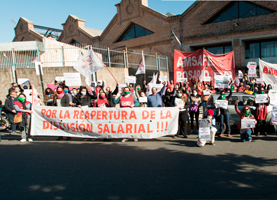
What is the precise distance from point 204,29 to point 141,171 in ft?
61.1

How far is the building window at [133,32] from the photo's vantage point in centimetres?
2448

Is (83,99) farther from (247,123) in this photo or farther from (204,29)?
(204,29)

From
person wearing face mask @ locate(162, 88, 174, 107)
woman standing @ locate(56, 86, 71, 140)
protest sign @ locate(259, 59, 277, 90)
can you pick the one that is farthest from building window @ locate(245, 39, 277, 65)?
woman standing @ locate(56, 86, 71, 140)

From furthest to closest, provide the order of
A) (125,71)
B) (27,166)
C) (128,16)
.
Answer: (128,16), (125,71), (27,166)

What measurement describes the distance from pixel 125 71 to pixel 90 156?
10.8 metres

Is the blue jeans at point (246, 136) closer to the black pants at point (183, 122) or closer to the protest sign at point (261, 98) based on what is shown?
the protest sign at point (261, 98)

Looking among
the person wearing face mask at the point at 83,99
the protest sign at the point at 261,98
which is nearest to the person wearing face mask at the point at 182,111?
the protest sign at the point at 261,98

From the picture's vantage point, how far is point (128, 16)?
25.1 metres

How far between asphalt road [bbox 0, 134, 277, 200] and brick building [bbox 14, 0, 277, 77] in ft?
47.0

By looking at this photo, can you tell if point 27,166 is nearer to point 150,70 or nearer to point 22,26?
point 150,70

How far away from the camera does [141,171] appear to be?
180 inches

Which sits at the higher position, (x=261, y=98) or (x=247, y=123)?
(x=261, y=98)

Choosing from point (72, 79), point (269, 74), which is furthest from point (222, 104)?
point (72, 79)

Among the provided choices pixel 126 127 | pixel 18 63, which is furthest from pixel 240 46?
pixel 18 63
